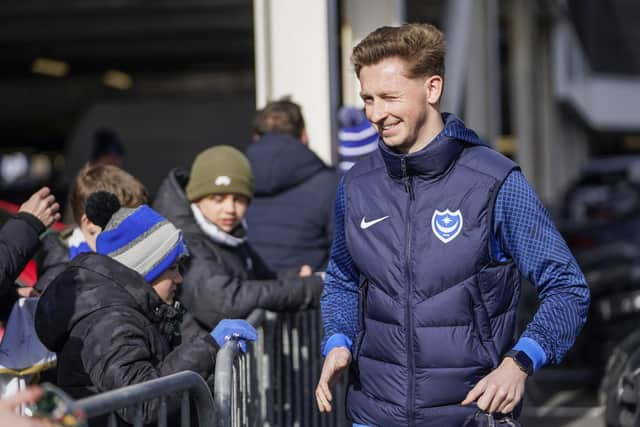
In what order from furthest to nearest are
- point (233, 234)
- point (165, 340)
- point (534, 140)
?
point (534, 140) < point (233, 234) < point (165, 340)

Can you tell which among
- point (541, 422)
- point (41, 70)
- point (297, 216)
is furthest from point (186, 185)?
point (41, 70)

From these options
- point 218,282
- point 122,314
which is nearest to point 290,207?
point 218,282

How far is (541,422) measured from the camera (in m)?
8.39

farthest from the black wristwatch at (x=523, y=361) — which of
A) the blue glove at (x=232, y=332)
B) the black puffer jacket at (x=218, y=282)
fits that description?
the black puffer jacket at (x=218, y=282)

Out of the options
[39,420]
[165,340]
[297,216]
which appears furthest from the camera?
[297,216]

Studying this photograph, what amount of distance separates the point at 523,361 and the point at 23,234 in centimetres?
185

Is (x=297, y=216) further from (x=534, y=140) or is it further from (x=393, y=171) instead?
(x=534, y=140)

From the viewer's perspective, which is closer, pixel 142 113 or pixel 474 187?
pixel 474 187

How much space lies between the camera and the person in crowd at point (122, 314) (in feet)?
12.2

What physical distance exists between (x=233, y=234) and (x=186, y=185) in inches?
15.6

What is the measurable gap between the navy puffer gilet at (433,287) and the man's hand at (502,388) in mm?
123

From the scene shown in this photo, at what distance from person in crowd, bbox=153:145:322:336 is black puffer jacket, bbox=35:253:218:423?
3.05 feet

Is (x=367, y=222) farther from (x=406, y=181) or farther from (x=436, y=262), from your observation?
(x=436, y=262)

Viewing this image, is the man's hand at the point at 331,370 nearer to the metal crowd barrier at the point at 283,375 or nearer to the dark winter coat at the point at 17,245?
the metal crowd barrier at the point at 283,375
